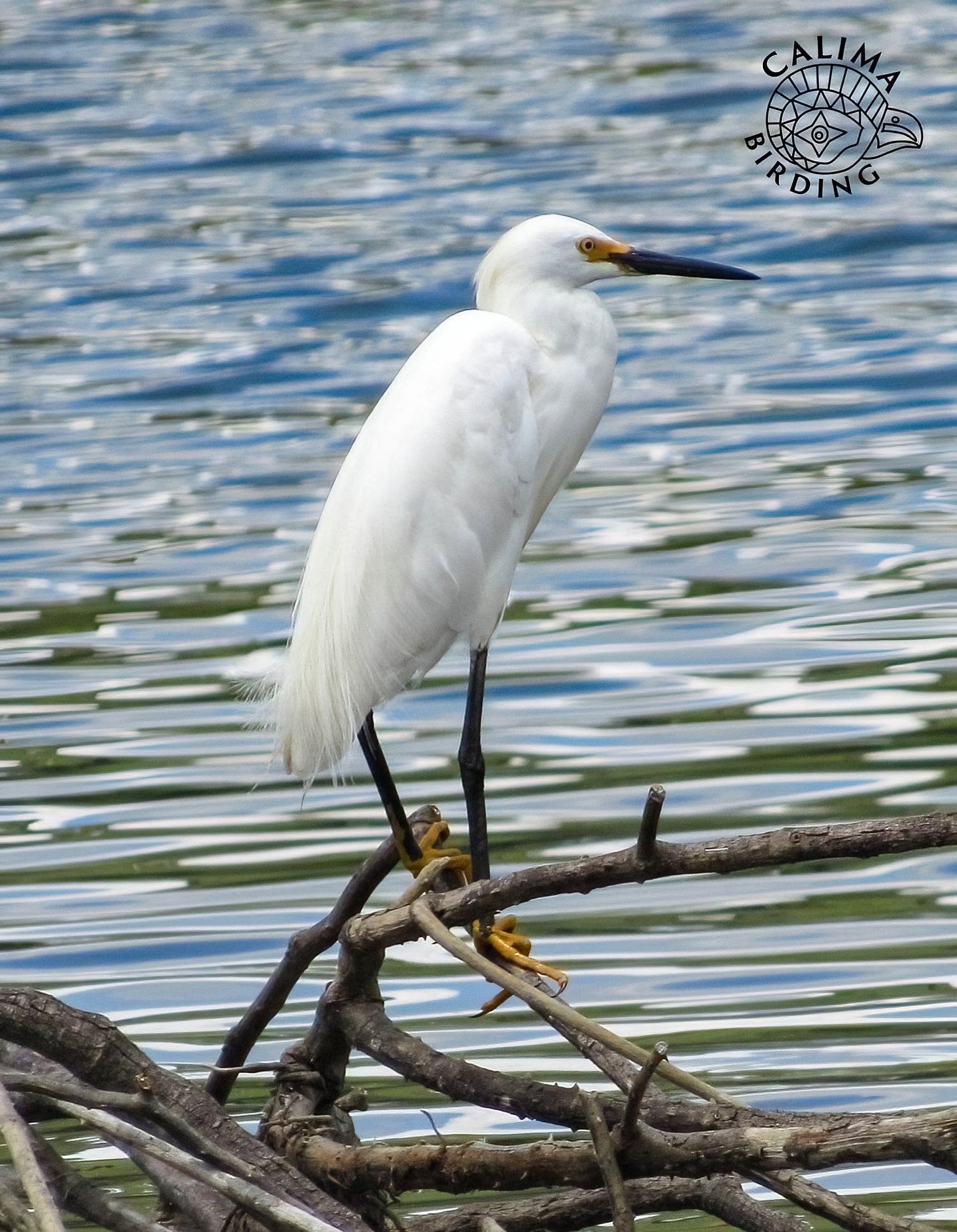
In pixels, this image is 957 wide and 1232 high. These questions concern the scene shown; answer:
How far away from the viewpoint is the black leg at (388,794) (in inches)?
120

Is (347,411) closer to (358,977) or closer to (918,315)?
(918,315)

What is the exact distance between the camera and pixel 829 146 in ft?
51.9

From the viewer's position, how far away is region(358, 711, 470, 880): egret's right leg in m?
3.05

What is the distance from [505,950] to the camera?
10.2ft

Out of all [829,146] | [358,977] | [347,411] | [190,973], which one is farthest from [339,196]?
[358,977]

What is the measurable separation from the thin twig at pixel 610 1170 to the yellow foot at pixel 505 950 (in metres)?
0.82

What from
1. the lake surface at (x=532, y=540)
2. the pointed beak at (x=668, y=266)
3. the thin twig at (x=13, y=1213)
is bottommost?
the lake surface at (x=532, y=540)

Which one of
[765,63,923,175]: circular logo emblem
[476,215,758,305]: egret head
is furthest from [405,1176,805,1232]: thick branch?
[765,63,923,175]: circular logo emblem

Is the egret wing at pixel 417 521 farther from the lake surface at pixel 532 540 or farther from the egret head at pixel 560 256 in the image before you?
the lake surface at pixel 532 540

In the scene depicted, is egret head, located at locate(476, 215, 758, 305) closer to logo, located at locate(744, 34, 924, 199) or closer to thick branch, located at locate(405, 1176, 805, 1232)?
thick branch, located at locate(405, 1176, 805, 1232)

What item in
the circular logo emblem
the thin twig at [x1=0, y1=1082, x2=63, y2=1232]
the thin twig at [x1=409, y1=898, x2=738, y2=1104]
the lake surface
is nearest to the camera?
the thin twig at [x1=0, y1=1082, x2=63, y2=1232]

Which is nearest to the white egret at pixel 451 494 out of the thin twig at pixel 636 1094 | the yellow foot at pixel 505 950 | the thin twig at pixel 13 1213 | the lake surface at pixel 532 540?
the yellow foot at pixel 505 950

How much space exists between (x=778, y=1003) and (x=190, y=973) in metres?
1.37

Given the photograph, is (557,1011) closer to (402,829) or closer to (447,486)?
(402,829)
